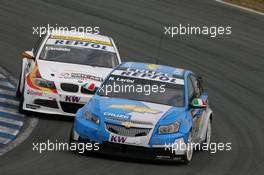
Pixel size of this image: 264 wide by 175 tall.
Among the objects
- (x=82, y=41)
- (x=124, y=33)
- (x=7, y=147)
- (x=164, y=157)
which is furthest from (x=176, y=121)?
(x=124, y=33)

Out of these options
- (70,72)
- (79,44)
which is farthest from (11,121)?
(79,44)

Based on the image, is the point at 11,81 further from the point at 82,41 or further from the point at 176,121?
the point at 176,121

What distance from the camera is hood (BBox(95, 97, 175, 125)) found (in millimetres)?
15039

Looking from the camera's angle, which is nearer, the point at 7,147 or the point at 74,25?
the point at 7,147

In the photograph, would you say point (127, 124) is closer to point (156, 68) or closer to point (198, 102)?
point (198, 102)

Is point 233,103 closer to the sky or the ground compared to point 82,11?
closer to the ground

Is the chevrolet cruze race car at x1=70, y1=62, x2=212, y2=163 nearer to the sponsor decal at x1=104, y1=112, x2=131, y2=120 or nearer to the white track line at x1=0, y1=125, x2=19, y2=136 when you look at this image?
the sponsor decal at x1=104, y1=112, x2=131, y2=120

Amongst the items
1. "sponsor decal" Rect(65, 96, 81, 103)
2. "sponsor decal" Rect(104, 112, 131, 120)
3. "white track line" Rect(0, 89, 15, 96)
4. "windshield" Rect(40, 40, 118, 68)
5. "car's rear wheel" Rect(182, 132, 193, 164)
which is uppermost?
"windshield" Rect(40, 40, 118, 68)

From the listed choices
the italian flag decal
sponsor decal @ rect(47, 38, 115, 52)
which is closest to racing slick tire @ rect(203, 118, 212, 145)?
the italian flag decal

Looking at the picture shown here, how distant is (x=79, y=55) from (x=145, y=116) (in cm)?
455

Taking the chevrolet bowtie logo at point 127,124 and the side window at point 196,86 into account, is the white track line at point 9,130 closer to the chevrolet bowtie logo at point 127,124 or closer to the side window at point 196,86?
the chevrolet bowtie logo at point 127,124

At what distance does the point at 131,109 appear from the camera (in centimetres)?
1530

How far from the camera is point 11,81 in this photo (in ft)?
69.2

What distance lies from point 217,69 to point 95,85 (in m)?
7.76
